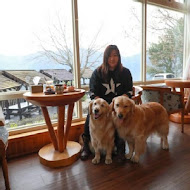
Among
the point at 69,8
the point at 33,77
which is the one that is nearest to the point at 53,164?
the point at 33,77

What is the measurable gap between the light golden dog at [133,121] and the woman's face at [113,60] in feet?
1.73

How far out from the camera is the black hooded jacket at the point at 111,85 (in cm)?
217

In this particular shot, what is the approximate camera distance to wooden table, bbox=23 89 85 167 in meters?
1.73

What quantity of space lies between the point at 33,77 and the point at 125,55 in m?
1.74

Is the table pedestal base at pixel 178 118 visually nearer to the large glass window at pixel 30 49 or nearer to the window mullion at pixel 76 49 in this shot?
the window mullion at pixel 76 49

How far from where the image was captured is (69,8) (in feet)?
8.43

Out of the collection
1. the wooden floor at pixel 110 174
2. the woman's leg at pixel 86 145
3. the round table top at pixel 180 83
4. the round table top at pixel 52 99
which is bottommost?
the wooden floor at pixel 110 174

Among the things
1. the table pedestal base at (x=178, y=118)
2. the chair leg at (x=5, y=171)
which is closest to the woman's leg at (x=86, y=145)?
the chair leg at (x=5, y=171)

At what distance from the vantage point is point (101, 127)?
186cm

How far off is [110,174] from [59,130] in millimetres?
732

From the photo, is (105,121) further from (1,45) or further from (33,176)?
(1,45)

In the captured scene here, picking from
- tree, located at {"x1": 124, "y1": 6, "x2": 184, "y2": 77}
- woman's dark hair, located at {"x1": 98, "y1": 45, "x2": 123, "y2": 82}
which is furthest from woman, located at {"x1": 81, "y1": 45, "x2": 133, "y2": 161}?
tree, located at {"x1": 124, "y1": 6, "x2": 184, "y2": 77}

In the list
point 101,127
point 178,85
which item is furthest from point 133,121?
point 178,85

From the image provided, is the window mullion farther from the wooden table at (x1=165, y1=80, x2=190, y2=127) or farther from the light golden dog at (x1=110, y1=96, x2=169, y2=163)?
the wooden table at (x1=165, y1=80, x2=190, y2=127)
